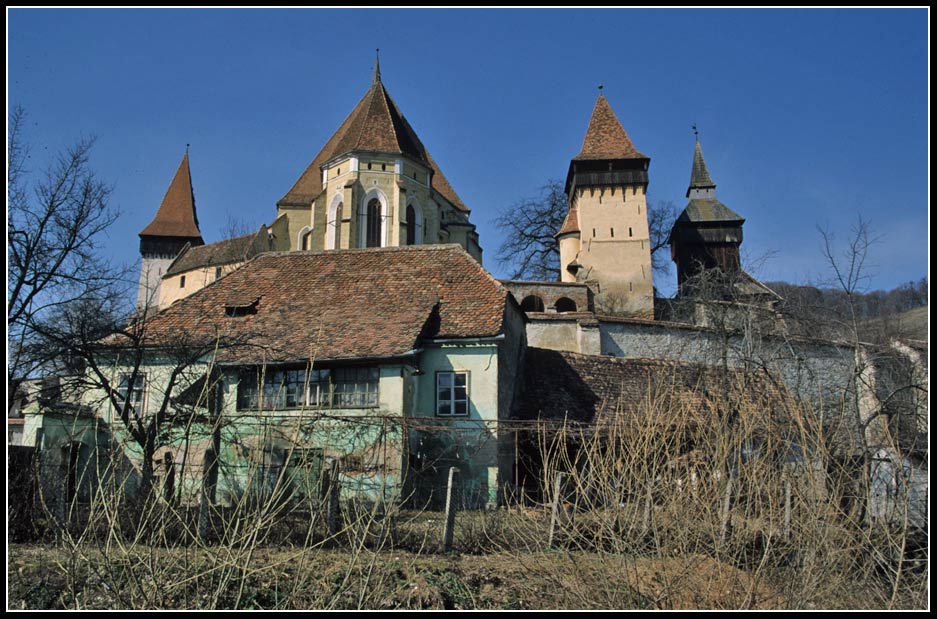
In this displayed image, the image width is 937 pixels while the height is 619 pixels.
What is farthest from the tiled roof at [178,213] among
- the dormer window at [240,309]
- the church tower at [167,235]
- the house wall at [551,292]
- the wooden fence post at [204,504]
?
the wooden fence post at [204,504]

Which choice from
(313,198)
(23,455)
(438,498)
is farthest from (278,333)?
(313,198)

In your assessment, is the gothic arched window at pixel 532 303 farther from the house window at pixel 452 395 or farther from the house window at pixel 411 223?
the house window at pixel 452 395

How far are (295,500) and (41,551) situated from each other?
3.15m

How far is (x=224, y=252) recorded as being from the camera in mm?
44438

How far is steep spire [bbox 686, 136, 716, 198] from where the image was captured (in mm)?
49500

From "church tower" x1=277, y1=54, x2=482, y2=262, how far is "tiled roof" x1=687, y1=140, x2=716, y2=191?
1769cm

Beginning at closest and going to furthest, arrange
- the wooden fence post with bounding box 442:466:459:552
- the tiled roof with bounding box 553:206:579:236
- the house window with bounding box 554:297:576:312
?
the wooden fence post with bounding box 442:466:459:552
the house window with bounding box 554:297:576:312
the tiled roof with bounding box 553:206:579:236

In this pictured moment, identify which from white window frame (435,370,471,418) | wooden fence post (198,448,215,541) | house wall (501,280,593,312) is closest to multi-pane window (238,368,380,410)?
white window frame (435,370,471,418)

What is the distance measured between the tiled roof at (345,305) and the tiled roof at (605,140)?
76.1 feet

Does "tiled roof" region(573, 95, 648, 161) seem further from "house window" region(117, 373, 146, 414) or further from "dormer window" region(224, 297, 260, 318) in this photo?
"house window" region(117, 373, 146, 414)

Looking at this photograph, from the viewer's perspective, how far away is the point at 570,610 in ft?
21.3

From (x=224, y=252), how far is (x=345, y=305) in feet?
89.2

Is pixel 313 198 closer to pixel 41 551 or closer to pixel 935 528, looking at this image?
pixel 41 551

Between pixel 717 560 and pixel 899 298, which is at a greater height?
pixel 899 298
